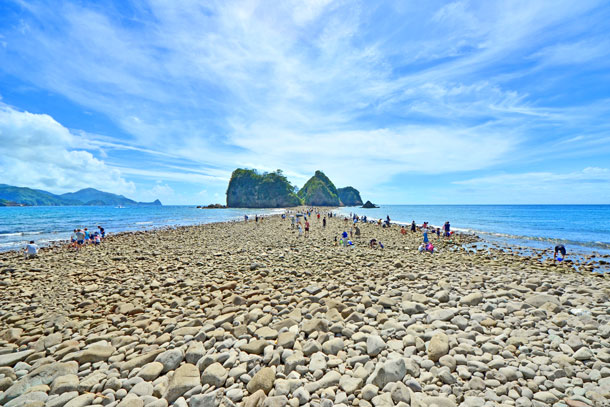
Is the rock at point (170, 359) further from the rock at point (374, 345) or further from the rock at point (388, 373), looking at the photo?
the rock at point (374, 345)

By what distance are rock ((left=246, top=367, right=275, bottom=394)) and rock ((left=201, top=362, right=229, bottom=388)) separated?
0.45 meters

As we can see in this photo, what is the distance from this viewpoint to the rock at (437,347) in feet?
14.4

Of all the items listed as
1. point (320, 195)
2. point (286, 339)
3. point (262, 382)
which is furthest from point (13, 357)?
point (320, 195)

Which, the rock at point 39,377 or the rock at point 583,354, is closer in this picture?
the rock at point 39,377

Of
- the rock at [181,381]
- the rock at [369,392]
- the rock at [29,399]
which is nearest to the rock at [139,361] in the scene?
the rock at [181,381]

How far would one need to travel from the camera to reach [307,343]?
15.6 ft

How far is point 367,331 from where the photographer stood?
5.31 metres

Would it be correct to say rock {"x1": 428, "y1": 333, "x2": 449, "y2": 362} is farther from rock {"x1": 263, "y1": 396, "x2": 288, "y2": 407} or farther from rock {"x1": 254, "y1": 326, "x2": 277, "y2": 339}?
rock {"x1": 254, "y1": 326, "x2": 277, "y2": 339}

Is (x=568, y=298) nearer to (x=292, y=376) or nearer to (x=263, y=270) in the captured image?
(x=292, y=376)

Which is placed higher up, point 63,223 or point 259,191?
point 259,191

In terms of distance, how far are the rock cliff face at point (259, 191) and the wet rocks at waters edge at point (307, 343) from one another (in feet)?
410

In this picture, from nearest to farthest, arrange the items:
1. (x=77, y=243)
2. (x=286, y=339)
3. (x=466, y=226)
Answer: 1. (x=286, y=339)
2. (x=77, y=243)
3. (x=466, y=226)

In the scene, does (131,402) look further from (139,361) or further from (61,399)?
(61,399)

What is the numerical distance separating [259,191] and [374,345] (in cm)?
13176
